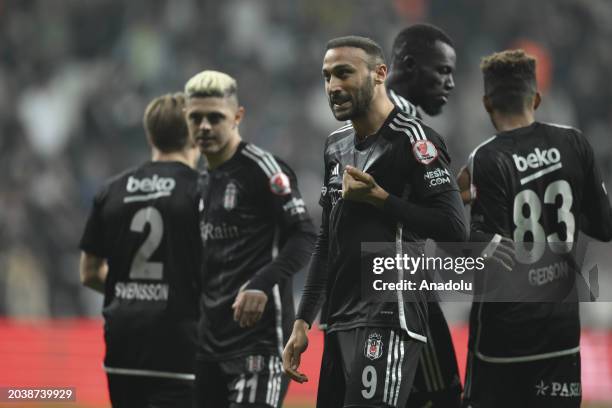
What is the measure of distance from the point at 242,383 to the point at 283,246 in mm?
759

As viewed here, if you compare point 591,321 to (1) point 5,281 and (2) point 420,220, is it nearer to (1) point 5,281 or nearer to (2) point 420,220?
(1) point 5,281

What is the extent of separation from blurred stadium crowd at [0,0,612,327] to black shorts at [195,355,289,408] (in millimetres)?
8841

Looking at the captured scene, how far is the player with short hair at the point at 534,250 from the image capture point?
5828 mm

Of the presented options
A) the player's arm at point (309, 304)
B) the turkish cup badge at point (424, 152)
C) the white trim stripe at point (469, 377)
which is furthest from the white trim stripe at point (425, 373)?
the turkish cup badge at point (424, 152)

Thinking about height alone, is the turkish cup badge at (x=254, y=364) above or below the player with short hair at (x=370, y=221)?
below

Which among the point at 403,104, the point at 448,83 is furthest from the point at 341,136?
the point at 448,83

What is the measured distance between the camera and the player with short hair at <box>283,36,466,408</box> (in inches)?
190

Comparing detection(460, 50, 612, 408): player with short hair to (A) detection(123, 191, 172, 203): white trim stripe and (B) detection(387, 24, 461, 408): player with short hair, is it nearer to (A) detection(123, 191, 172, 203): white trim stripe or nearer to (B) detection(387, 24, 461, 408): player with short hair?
(B) detection(387, 24, 461, 408): player with short hair

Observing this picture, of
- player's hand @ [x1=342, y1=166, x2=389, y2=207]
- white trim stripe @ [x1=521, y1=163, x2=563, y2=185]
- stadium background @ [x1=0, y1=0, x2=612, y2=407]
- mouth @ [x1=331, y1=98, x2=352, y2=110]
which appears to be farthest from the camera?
stadium background @ [x1=0, y1=0, x2=612, y2=407]

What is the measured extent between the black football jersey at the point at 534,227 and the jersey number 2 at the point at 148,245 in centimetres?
172

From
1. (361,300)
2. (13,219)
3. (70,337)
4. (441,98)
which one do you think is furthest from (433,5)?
(361,300)

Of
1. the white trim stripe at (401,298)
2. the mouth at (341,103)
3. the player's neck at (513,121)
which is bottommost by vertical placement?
the white trim stripe at (401,298)

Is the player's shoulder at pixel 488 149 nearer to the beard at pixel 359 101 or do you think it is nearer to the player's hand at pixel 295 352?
the beard at pixel 359 101

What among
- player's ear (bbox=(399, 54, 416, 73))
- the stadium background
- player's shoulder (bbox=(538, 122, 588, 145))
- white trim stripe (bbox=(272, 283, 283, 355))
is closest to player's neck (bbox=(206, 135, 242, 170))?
white trim stripe (bbox=(272, 283, 283, 355))
